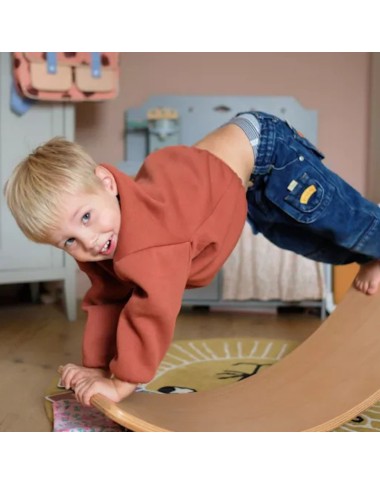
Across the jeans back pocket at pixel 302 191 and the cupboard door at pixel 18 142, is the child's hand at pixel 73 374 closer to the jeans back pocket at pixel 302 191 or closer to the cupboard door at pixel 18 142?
the jeans back pocket at pixel 302 191

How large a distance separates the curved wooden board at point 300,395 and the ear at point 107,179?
0.36 meters

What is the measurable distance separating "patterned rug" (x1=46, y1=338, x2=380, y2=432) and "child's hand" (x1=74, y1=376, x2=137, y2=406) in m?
0.19

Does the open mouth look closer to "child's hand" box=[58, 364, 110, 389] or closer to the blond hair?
the blond hair

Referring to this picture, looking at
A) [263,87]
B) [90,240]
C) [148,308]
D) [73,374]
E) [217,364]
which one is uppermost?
[263,87]

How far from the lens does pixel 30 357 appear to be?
1737mm

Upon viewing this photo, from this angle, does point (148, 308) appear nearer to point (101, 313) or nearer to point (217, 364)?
point (101, 313)

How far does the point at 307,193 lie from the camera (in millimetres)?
1250

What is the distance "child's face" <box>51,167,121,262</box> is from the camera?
1.01 meters

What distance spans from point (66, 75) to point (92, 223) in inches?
46.5

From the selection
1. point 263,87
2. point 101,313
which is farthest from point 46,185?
point 263,87

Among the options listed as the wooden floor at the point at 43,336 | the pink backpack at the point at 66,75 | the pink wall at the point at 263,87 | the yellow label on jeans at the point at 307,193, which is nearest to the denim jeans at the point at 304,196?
the yellow label on jeans at the point at 307,193

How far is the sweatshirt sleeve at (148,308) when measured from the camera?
101 cm

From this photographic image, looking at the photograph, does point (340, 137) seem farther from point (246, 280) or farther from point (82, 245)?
point (82, 245)
